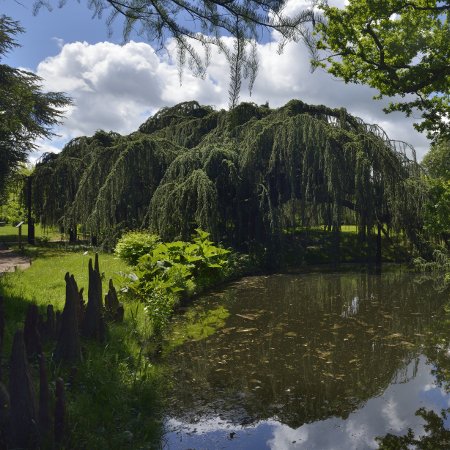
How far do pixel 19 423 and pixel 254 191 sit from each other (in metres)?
13.7

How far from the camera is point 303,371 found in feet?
22.1

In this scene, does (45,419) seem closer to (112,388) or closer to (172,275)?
(112,388)

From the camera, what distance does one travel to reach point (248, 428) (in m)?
5.04

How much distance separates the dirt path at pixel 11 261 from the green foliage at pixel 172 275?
14.2 ft

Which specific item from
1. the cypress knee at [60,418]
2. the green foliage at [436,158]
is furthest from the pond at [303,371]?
the green foliage at [436,158]

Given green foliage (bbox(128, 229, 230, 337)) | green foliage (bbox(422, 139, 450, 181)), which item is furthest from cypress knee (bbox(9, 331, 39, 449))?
green foliage (bbox(422, 139, 450, 181))

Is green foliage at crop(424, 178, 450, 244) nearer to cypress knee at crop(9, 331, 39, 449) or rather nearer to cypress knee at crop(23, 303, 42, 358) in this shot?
cypress knee at crop(23, 303, 42, 358)

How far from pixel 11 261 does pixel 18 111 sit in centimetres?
553

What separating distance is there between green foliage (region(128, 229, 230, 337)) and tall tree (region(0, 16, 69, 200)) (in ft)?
15.5

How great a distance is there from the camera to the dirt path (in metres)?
13.7

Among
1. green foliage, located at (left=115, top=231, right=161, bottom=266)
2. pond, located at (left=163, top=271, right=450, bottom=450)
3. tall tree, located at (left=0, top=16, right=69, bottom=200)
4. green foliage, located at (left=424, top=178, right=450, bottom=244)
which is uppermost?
tall tree, located at (left=0, top=16, right=69, bottom=200)

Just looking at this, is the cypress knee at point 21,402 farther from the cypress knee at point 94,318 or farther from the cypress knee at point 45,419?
the cypress knee at point 94,318

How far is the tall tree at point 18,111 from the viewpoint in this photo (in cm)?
1234

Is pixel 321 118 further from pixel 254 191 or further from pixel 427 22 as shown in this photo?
pixel 427 22
